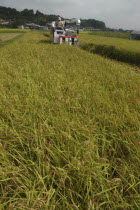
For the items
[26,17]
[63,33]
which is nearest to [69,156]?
[63,33]

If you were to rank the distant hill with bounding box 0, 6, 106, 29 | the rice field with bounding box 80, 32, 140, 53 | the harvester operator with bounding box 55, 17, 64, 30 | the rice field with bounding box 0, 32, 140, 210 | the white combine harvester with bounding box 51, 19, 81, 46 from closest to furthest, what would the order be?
the rice field with bounding box 0, 32, 140, 210 → the rice field with bounding box 80, 32, 140, 53 → the white combine harvester with bounding box 51, 19, 81, 46 → the harvester operator with bounding box 55, 17, 64, 30 → the distant hill with bounding box 0, 6, 106, 29

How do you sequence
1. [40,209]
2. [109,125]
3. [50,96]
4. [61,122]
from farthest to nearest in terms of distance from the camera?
[50,96] → [109,125] → [61,122] → [40,209]

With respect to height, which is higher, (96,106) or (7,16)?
(7,16)

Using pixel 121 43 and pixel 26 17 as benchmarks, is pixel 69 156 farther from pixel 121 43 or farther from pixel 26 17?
pixel 26 17

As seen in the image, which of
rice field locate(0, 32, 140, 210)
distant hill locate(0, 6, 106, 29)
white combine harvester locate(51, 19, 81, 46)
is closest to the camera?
rice field locate(0, 32, 140, 210)

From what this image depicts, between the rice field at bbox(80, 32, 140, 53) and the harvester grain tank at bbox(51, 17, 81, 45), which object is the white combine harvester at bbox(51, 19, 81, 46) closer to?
the harvester grain tank at bbox(51, 17, 81, 45)

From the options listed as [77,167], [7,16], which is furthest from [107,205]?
[7,16]

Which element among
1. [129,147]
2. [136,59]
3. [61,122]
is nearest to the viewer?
[129,147]

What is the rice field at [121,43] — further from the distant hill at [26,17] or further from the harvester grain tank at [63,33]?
the distant hill at [26,17]

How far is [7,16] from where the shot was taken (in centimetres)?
10550

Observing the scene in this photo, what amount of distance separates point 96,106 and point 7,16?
127 metres

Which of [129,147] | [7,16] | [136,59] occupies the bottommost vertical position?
[129,147]

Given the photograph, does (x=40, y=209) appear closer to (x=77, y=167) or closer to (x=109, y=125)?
(x=77, y=167)

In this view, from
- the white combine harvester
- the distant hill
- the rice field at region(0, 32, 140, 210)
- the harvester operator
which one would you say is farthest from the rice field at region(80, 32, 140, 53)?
the distant hill
